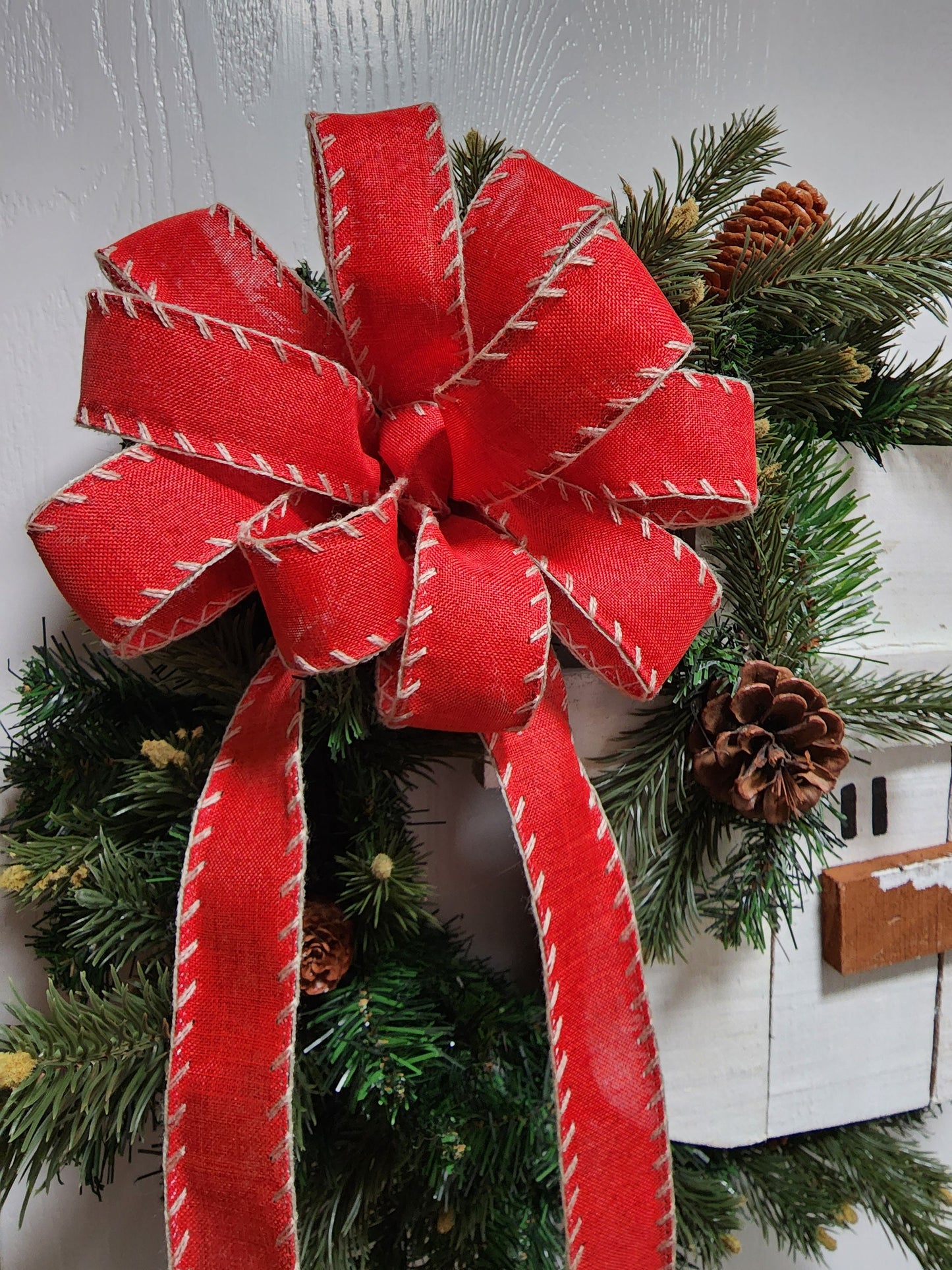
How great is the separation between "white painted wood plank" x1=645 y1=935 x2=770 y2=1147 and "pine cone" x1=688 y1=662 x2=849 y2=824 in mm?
121

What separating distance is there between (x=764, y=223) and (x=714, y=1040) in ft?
1.60

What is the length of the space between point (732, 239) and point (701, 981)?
1.46ft

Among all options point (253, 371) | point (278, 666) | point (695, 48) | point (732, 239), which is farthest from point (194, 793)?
point (695, 48)

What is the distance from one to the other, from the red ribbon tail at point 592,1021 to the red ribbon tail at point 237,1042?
0.11 metres

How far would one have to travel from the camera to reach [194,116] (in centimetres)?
49

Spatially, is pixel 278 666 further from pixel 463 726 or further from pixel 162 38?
pixel 162 38

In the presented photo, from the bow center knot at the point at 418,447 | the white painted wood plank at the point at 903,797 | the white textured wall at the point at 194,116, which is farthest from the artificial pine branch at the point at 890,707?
the white textured wall at the point at 194,116

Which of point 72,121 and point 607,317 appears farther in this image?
point 72,121

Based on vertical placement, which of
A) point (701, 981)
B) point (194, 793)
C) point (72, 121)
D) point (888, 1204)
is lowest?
point (888, 1204)

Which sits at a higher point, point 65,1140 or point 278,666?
point 278,666

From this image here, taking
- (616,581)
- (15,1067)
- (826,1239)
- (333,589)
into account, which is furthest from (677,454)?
(826,1239)

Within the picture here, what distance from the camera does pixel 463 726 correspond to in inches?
13.2

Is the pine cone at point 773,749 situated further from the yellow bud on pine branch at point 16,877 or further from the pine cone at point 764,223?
the yellow bud on pine branch at point 16,877

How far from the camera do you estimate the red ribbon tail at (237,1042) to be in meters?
0.34
